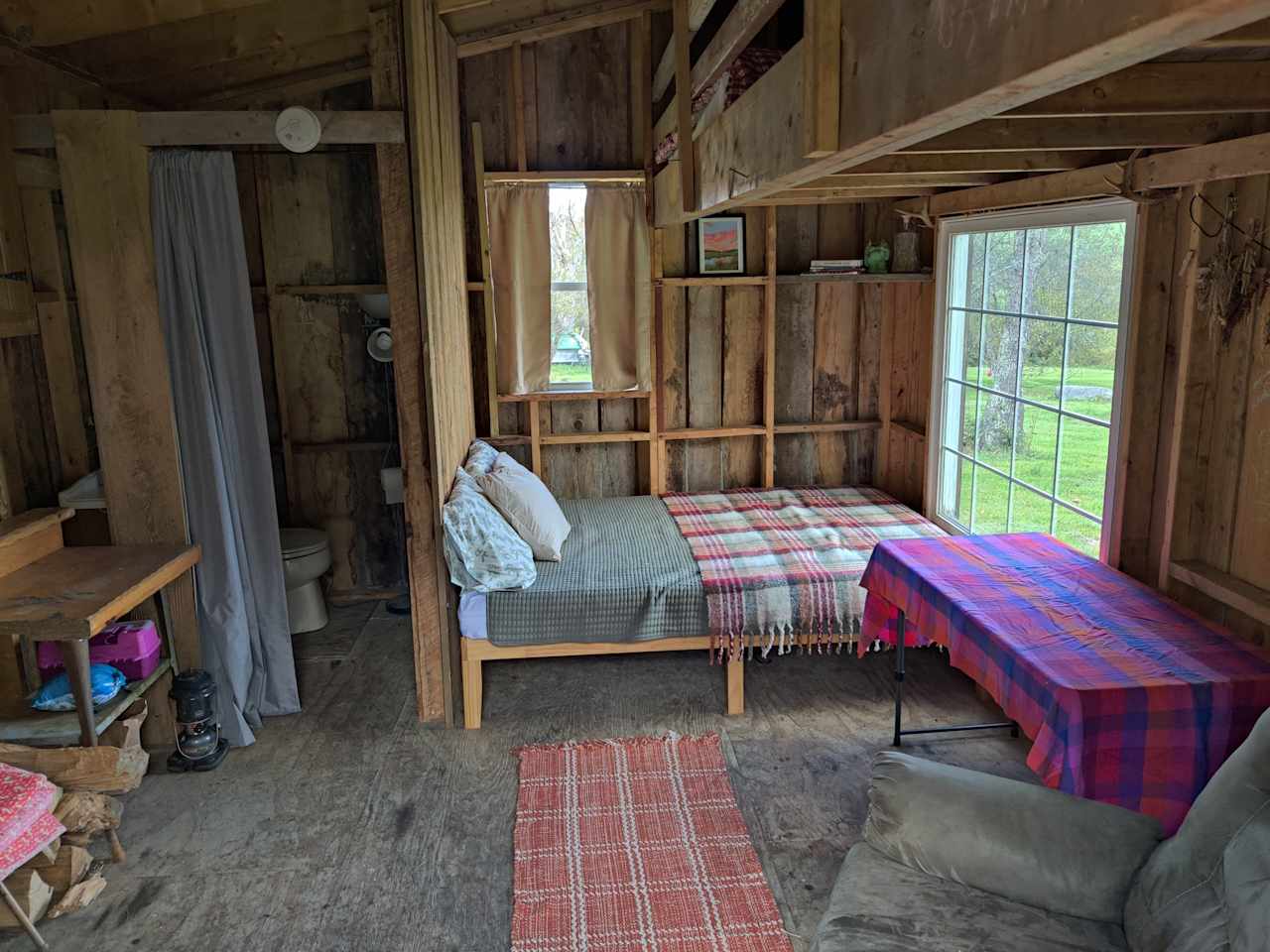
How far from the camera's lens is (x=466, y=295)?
191 inches

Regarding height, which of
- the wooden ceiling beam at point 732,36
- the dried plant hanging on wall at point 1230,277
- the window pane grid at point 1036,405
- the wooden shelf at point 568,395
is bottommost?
the wooden shelf at point 568,395

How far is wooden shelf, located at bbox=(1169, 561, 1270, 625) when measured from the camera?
2.53 meters

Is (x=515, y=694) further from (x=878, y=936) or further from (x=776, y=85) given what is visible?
(x=776, y=85)

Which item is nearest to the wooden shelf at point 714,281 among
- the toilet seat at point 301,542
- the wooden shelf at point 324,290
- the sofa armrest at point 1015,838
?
the wooden shelf at point 324,290

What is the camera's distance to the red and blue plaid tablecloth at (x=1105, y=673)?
2193mm

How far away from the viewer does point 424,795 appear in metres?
3.30

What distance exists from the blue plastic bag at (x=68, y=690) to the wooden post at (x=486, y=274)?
7.75ft

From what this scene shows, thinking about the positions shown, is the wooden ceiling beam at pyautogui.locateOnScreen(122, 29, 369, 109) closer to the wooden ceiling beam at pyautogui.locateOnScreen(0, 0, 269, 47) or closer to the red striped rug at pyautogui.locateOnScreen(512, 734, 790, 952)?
the wooden ceiling beam at pyautogui.locateOnScreen(0, 0, 269, 47)

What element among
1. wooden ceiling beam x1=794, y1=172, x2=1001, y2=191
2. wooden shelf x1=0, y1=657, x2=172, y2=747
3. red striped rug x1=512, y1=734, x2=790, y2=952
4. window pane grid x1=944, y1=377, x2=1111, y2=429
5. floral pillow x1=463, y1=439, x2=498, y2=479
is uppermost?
wooden ceiling beam x1=794, y1=172, x2=1001, y2=191

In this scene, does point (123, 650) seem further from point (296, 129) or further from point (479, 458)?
point (296, 129)

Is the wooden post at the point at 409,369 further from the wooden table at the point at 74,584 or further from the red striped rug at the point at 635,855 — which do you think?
the wooden table at the point at 74,584

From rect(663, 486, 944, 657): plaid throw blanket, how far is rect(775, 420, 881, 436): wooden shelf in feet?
1.69

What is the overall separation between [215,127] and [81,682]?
194 centimetres

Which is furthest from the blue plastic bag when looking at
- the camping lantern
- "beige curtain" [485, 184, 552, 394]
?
"beige curtain" [485, 184, 552, 394]
